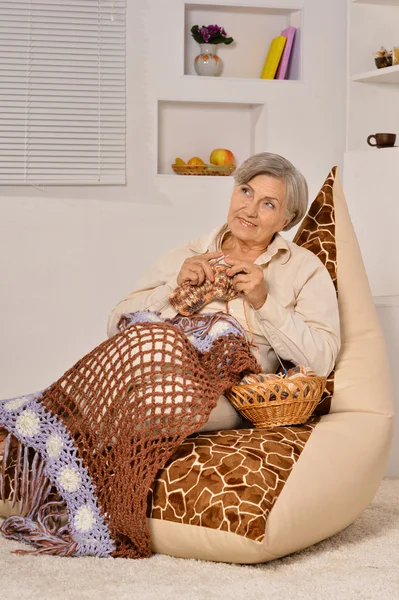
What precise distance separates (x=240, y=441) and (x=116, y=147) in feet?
7.42

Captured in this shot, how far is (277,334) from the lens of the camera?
7.59ft

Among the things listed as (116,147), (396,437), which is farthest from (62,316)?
(396,437)

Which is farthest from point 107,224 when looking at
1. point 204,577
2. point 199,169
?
point 204,577

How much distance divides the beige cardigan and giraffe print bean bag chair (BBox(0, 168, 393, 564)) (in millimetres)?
173

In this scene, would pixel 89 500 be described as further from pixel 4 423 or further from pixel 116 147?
pixel 116 147

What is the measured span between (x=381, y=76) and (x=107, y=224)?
1470 millimetres

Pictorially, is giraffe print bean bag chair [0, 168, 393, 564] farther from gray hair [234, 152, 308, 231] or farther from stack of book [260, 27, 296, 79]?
stack of book [260, 27, 296, 79]

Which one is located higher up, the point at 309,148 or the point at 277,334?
the point at 309,148

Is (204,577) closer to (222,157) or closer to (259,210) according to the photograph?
(259,210)

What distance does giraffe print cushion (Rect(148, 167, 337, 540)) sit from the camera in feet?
6.21

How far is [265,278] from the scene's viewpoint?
2520 millimetres

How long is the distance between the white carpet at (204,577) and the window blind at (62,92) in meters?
2.27

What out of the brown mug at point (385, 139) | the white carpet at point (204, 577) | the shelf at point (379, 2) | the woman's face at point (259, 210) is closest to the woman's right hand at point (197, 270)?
the woman's face at point (259, 210)

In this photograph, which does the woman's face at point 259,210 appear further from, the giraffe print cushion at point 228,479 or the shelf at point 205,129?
the shelf at point 205,129
